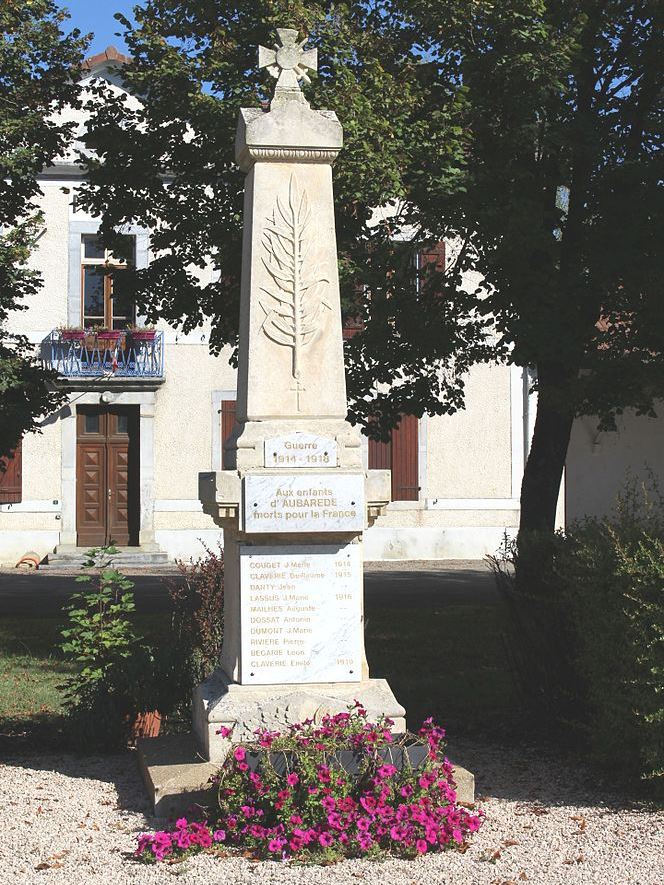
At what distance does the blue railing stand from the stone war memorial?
1433 cm

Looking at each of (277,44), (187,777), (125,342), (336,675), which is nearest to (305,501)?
(336,675)

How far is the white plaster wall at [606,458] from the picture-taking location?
1828 centimetres

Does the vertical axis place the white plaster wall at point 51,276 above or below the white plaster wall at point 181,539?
above

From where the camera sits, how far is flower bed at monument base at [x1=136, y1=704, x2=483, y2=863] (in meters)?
4.98

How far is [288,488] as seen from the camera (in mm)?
5707

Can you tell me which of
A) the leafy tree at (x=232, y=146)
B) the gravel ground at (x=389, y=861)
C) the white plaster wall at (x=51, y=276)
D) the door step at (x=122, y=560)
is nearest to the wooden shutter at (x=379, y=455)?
the door step at (x=122, y=560)

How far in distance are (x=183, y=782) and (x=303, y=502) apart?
1.51 metres

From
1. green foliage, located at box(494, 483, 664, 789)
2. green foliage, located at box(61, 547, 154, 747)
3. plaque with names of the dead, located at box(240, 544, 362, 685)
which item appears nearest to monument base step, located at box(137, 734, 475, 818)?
plaque with names of the dead, located at box(240, 544, 362, 685)

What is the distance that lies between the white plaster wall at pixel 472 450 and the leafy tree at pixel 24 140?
10.6 m

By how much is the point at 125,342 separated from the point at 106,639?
43.9 feet

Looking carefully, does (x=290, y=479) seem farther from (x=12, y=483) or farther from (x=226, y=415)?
(x=12, y=483)

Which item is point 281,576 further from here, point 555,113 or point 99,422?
point 99,422

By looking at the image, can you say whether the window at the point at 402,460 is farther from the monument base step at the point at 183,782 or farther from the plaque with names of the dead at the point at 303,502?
the plaque with names of the dead at the point at 303,502

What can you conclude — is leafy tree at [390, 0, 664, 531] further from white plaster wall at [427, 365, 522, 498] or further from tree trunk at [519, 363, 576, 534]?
white plaster wall at [427, 365, 522, 498]
